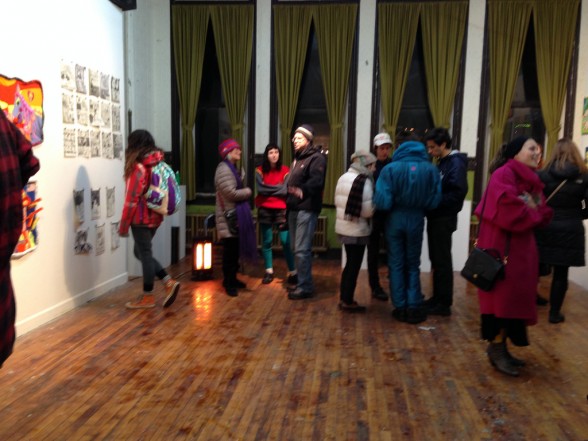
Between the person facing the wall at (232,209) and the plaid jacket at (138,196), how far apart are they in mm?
679

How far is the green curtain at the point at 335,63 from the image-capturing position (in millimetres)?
6746

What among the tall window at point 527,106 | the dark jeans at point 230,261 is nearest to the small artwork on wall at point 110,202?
the dark jeans at point 230,261

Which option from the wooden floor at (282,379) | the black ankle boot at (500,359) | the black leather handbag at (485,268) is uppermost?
the black leather handbag at (485,268)

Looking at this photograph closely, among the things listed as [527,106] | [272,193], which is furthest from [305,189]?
[527,106]

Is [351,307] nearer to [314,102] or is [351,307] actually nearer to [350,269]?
[350,269]

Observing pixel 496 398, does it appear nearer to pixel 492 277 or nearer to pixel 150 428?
pixel 492 277

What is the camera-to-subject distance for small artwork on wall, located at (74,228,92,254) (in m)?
4.39

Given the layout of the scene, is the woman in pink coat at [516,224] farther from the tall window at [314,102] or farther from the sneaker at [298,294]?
the tall window at [314,102]

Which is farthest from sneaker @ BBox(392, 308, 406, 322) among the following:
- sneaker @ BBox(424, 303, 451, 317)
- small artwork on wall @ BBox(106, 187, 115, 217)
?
small artwork on wall @ BBox(106, 187, 115, 217)

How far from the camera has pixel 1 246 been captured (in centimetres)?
145

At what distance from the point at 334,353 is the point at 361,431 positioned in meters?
1.02

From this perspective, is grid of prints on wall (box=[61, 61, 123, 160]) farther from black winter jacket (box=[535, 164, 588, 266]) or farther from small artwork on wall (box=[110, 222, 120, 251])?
black winter jacket (box=[535, 164, 588, 266])

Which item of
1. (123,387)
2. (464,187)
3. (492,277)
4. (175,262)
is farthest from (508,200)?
(175,262)

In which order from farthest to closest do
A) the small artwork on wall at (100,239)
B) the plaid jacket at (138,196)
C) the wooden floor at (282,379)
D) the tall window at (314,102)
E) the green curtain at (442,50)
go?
the tall window at (314,102) → the green curtain at (442,50) → the small artwork on wall at (100,239) → the plaid jacket at (138,196) → the wooden floor at (282,379)
